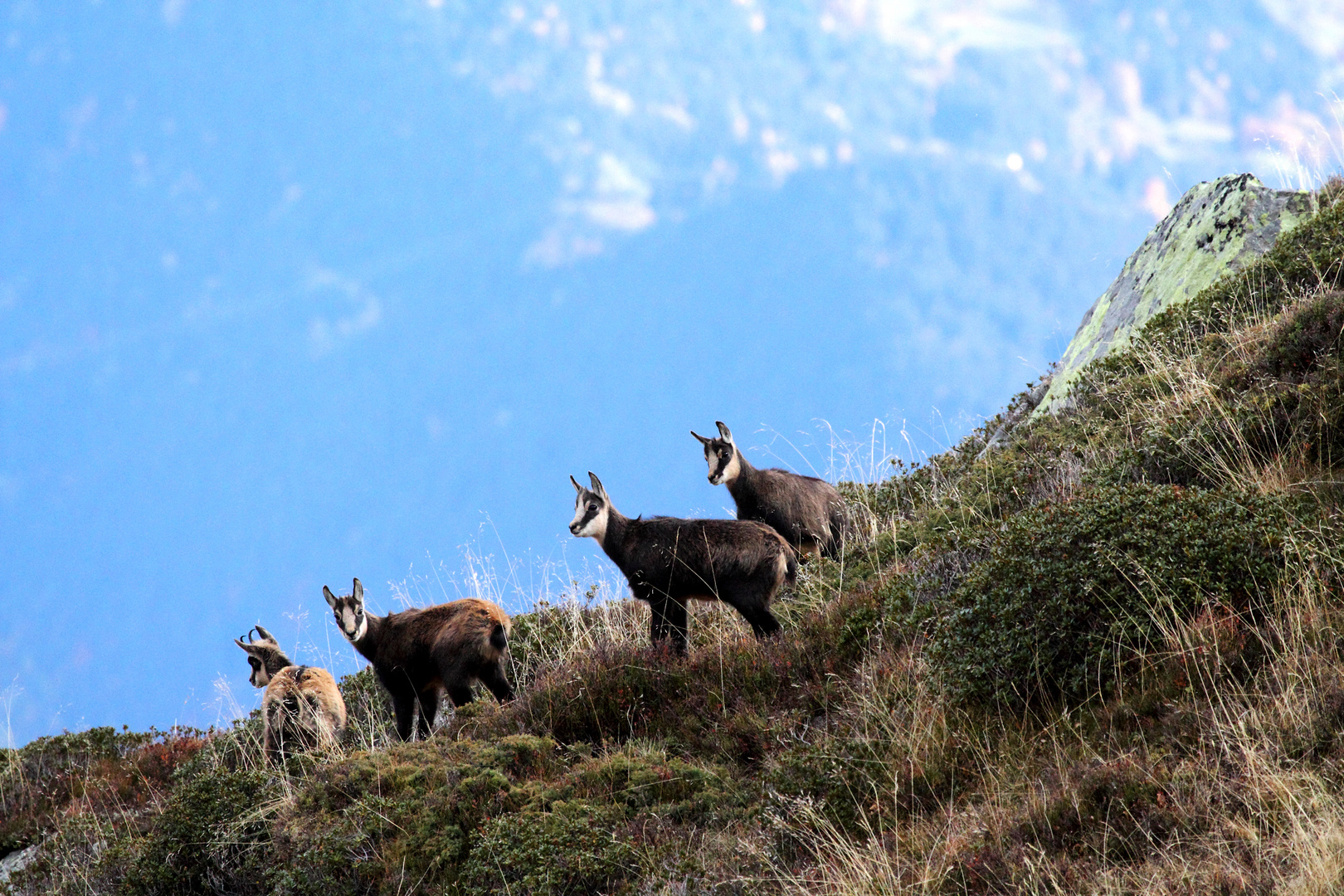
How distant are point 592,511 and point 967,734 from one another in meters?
5.22

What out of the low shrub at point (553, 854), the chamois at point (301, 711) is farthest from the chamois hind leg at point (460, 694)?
the low shrub at point (553, 854)

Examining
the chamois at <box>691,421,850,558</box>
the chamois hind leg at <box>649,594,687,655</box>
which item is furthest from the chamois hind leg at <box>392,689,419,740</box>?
the chamois at <box>691,421,850,558</box>

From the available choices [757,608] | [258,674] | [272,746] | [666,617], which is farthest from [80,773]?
[757,608]

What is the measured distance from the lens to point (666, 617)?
9891 mm

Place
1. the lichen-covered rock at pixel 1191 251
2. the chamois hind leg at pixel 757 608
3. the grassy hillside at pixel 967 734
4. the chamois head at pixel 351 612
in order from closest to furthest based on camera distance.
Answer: the grassy hillside at pixel 967 734 < the chamois hind leg at pixel 757 608 < the chamois head at pixel 351 612 < the lichen-covered rock at pixel 1191 251

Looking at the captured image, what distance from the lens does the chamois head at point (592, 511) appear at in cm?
1062

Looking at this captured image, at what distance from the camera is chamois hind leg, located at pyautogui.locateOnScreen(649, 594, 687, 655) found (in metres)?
9.83

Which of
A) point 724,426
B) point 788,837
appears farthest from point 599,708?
point 724,426

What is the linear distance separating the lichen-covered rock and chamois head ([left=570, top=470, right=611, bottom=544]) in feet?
19.7

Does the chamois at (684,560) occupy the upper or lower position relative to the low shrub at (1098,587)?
upper

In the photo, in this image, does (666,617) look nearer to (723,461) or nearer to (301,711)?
(723,461)

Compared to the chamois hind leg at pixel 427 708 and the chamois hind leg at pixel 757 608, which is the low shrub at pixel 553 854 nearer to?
the chamois hind leg at pixel 757 608

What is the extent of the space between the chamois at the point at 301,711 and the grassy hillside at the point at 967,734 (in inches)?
24.5

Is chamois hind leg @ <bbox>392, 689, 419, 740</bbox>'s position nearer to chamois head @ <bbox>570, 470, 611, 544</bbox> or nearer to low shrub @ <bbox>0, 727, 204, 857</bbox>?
chamois head @ <bbox>570, 470, 611, 544</bbox>
